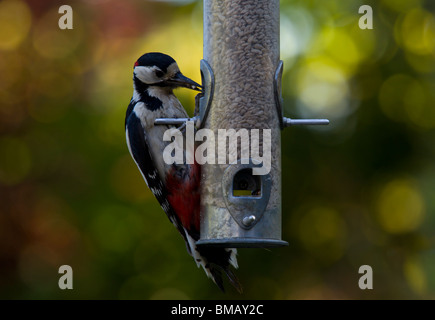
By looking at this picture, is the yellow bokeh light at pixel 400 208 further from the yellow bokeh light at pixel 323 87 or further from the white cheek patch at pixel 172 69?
the white cheek patch at pixel 172 69

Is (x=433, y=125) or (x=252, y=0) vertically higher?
(x=252, y=0)

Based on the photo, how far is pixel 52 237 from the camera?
827 cm

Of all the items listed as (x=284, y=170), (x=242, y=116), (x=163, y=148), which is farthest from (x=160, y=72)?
(x=284, y=170)

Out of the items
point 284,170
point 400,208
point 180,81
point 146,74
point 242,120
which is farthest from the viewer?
point 400,208

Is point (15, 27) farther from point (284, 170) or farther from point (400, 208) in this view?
point (400, 208)

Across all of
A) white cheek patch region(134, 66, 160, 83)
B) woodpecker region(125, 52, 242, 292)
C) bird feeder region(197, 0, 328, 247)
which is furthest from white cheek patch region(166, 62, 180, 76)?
→ bird feeder region(197, 0, 328, 247)

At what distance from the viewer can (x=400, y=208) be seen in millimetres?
8219

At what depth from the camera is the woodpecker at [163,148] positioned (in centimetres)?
612

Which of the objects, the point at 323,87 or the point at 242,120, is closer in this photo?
the point at 242,120

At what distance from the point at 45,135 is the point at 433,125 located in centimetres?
392

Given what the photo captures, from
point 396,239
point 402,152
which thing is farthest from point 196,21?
point 396,239

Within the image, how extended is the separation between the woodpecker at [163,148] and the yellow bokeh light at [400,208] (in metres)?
2.59

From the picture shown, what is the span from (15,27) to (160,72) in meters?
3.26
